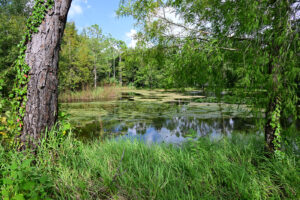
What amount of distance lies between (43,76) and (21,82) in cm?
27

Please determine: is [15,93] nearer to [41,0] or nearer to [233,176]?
[41,0]

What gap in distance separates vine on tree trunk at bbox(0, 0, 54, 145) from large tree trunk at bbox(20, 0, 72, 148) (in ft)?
0.15

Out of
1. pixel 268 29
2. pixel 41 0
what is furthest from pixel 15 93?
pixel 268 29

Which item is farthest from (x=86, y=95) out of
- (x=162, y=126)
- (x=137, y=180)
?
(x=137, y=180)

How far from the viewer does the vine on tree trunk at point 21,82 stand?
2.18 meters

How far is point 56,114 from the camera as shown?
2.37 meters

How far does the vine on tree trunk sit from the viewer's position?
2.18 m

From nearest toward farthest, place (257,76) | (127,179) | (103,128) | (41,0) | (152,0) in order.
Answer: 1. (127,179)
2. (257,76)
3. (41,0)
4. (152,0)
5. (103,128)

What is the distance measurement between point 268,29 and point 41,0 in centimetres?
275

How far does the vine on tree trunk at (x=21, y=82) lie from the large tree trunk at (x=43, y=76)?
0.15ft

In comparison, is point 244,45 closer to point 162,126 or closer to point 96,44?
point 162,126

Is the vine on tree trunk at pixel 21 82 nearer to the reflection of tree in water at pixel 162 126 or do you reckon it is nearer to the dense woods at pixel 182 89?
the dense woods at pixel 182 89

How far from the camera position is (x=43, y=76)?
2.22 metres

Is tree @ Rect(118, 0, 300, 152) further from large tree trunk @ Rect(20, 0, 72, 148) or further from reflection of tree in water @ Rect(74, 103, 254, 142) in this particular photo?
reflection of tree in water @ Rect(74, 103, 254, 142)
